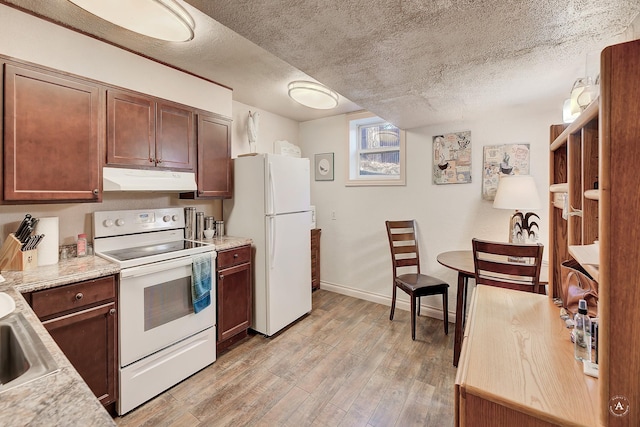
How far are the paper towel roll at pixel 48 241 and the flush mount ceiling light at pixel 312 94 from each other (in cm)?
206

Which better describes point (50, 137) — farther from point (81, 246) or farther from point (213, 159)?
point (213, 159)

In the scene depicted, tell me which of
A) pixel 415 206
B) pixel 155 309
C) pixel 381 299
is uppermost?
pixel 415 206

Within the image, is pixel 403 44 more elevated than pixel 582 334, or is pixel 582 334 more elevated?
pixel 403 44

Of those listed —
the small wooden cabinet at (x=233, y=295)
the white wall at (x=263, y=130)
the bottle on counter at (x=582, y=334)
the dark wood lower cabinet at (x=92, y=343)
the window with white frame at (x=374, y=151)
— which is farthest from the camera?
the window with white frame at (x=374, y=151)

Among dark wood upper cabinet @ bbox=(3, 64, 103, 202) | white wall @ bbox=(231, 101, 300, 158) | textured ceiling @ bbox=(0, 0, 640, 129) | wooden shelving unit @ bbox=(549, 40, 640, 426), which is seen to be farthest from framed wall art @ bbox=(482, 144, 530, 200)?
dark wood upper cabinet @ bbox=(3, 64, 103, 202)

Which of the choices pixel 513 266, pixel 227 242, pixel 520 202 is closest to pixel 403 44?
pixel 513 266

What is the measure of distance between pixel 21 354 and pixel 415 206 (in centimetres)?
325

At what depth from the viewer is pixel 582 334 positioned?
1.00 meters

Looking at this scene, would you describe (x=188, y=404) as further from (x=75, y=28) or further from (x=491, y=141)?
(x=491, y=141)

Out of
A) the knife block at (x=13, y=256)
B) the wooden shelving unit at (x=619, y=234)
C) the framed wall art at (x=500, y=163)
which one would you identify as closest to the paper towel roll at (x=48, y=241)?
the knife block at (x=13, y=256)

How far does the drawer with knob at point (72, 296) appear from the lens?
1497mm

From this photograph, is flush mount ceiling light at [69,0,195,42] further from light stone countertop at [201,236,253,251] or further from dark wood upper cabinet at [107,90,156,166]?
light stone countertop at [201,236,253,251]

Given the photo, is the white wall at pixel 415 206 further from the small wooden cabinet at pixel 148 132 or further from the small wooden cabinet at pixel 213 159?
the small wooden cabinet at pixel 148 132

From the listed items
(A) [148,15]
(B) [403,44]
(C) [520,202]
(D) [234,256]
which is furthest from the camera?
(D) [234,256]
